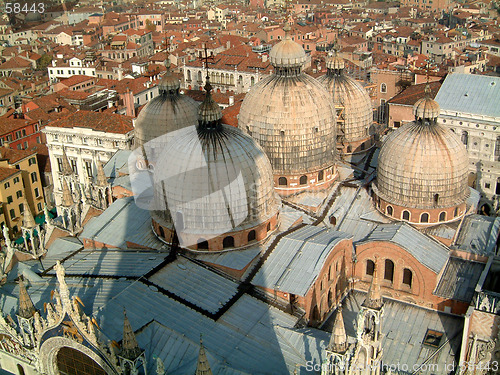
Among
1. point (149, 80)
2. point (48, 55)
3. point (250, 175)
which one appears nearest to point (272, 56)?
point (250, 175)

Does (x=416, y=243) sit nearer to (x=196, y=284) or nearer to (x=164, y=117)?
(x=196, y=284)

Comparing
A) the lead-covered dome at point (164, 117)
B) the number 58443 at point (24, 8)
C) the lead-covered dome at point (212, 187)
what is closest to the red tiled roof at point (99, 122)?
the lead-covered dome at point (164, 117)

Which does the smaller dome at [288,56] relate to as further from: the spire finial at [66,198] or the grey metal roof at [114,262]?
the spire finial at [66,198]

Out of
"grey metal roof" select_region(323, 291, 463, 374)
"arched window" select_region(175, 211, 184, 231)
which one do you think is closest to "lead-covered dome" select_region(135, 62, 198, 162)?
"arched window" select_region(175, 211, 184, 231)

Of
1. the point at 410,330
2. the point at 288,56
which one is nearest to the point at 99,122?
the point at 288,56

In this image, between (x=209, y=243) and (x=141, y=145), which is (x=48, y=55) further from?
(x=209, y=243)
